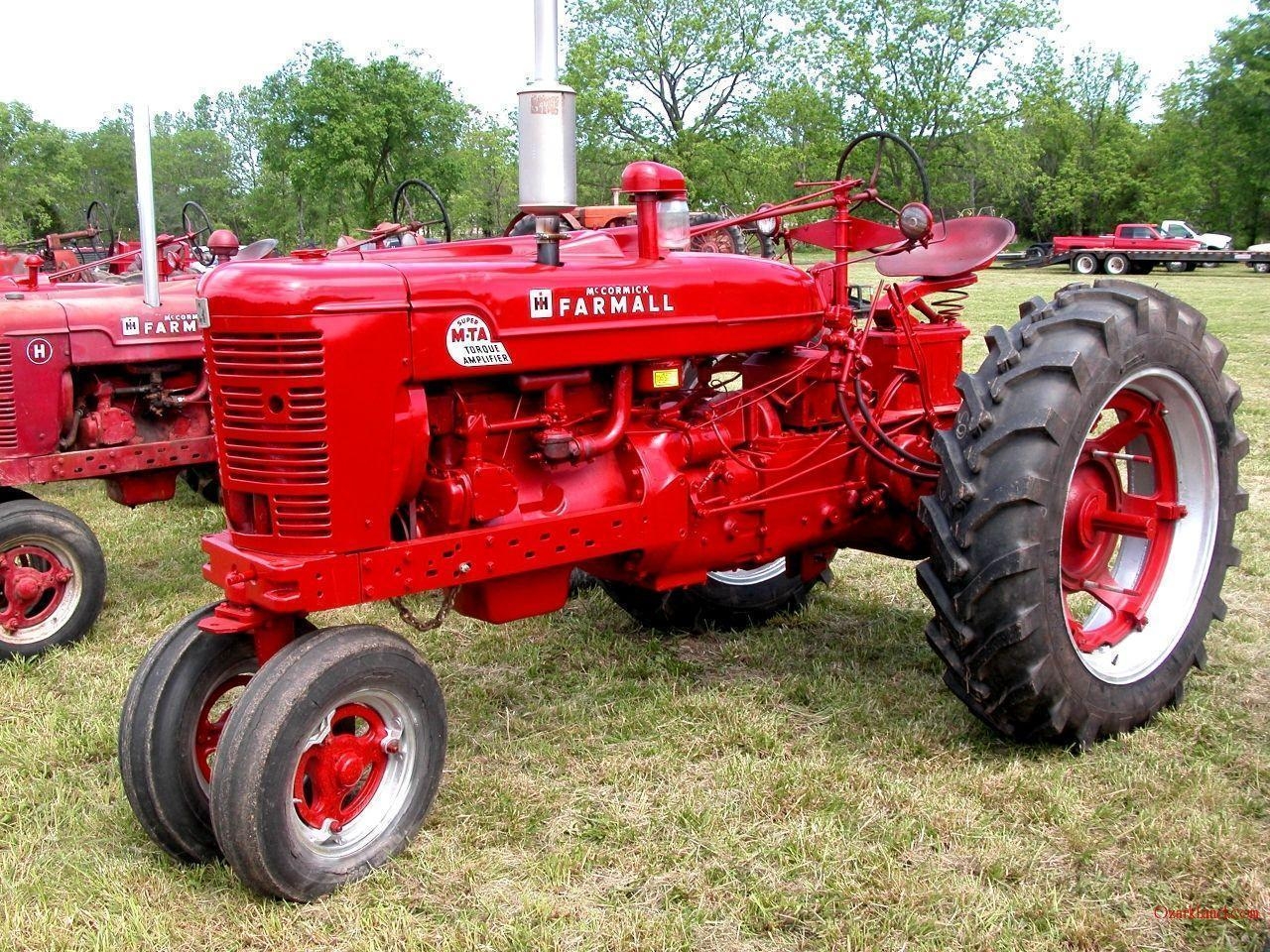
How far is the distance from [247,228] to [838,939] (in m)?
46.9

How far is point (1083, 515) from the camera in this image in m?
3.67

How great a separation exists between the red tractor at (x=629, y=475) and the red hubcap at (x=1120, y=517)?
0.01 m

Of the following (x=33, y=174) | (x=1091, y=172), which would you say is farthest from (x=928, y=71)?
(x=33, y=174)

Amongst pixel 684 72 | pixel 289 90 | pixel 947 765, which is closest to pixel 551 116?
pixel 947 765

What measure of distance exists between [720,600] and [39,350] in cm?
336

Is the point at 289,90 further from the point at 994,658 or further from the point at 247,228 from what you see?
the point at 994,658

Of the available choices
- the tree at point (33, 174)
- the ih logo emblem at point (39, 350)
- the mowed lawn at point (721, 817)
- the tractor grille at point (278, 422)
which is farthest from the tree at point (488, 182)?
the tractor grille at point (278, 422)

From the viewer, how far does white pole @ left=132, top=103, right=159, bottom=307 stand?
3729mm

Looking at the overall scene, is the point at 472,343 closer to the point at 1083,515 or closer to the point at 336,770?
the point at 336,770

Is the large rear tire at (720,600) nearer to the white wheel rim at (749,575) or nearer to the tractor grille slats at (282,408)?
the white wheel rim at (749,575)

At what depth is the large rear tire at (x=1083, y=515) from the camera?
10.8ft

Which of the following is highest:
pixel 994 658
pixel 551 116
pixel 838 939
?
pixel 551 116

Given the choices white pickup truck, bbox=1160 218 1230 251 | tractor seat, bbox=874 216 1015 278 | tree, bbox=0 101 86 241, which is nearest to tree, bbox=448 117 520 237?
tree, bbox=0 101 86 241

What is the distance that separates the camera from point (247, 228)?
4534 cm
